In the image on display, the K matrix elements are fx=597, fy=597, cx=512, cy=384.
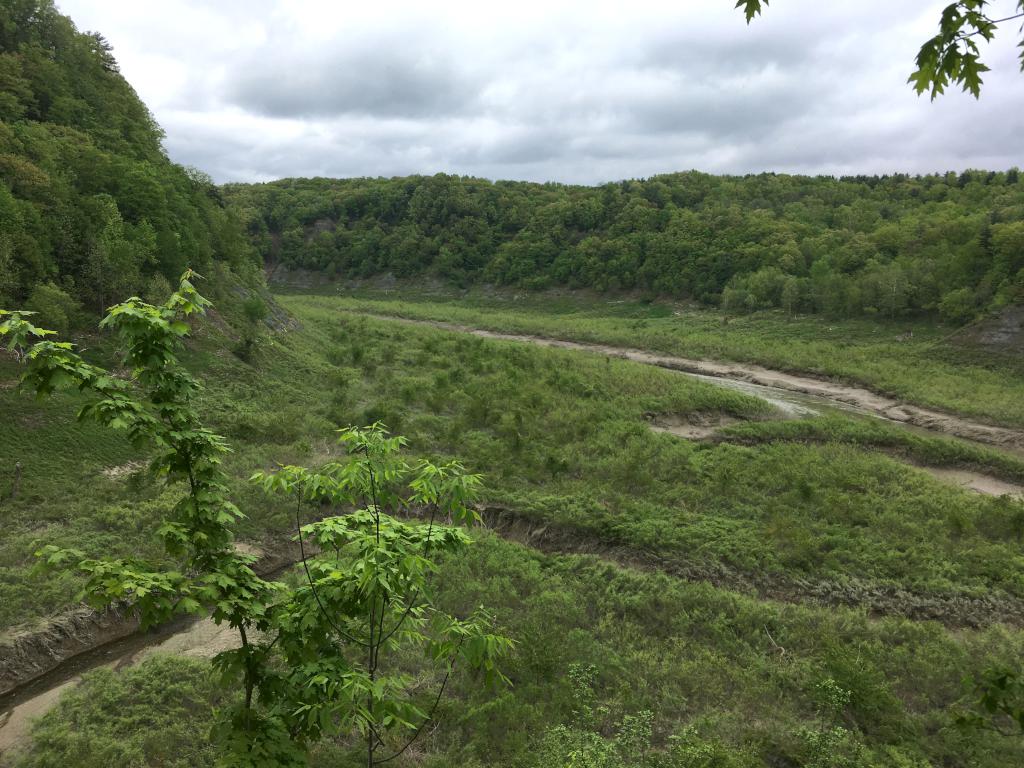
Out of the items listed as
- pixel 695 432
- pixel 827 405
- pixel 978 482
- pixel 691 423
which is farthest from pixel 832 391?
pixel 695 432

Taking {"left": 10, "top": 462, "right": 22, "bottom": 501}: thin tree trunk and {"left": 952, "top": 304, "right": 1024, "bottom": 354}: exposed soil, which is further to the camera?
{"left": 952, "top": 304, "right": 1024, "bottom": 354}: exposed soil

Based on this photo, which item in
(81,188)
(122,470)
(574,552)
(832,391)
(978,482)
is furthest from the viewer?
(832,391)

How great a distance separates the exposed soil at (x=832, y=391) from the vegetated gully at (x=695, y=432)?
4 cm

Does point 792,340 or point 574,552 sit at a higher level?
point 792,340

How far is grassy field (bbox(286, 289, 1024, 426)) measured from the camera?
33500mm

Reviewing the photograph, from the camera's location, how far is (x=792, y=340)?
46.9m

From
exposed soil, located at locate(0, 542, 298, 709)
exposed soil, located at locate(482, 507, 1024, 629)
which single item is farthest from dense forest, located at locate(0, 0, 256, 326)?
exposed soil, located at locate(482, 507, 1024, 629)

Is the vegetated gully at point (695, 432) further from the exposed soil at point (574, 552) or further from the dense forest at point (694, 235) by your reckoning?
the dense forest at point (694, 235)

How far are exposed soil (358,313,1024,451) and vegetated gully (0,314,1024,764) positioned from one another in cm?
4

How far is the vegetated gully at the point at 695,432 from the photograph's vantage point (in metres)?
10.8

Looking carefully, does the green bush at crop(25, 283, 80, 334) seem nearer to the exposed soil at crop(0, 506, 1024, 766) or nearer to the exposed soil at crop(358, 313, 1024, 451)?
the exposed soil at crop(0, 506, 1024, 766)

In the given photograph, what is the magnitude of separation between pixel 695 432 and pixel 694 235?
168 feet

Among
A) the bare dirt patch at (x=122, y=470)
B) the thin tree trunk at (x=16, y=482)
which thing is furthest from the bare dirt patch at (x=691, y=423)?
the thin tree trunk at (x=16, y=482)

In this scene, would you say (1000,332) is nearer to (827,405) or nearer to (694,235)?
(827,405)
